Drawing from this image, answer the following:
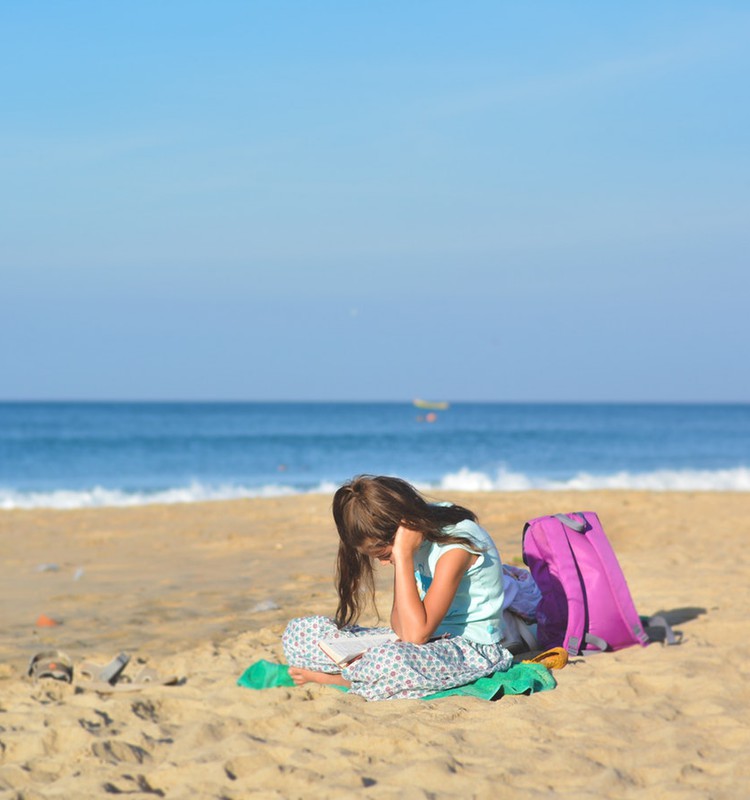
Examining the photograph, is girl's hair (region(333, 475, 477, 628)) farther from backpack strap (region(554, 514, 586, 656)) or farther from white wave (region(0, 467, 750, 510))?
white wave (region(0, 467, 750, 510))

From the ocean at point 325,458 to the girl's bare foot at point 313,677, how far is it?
1353cm

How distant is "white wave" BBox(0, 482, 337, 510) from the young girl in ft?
47.5

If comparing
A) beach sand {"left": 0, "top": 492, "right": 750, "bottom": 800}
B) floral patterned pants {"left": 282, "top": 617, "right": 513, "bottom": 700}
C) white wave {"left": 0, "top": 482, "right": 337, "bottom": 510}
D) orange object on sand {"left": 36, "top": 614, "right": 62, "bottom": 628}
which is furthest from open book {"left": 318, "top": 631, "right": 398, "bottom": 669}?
white wave {"left": 0, "top": 482, "right": 337, "bottom": 510}

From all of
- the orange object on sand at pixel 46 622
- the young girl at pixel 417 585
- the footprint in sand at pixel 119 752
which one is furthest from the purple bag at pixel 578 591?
the orange object on sand at pixel 46 622

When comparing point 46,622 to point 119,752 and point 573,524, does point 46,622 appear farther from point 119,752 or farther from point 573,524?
point 573,524

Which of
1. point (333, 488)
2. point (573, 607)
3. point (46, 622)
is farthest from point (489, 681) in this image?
point (333, 488)

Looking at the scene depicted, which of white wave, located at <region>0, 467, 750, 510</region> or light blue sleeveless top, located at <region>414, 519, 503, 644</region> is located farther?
white wave, located at <region>0, 467, 750, 510</region>

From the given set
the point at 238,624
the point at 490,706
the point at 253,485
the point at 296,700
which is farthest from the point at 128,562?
the point at 253,485

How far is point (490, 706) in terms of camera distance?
13.6 ft

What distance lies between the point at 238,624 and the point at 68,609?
158cm

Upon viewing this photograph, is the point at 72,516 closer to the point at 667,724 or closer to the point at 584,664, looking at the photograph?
the point at 584,664

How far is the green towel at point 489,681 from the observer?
4316 mm

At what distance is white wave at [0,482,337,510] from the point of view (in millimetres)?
19766

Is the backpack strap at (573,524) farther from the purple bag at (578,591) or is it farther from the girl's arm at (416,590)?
the girl's arm at (416,590)
